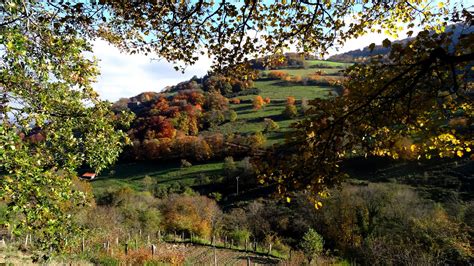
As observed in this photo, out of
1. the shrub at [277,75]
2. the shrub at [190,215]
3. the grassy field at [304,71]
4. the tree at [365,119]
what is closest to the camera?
the tree at [365,119]

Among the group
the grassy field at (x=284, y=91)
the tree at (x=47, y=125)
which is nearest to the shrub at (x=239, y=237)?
the tree at (x=47, y=125)

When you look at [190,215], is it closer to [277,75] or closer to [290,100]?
[290,100]

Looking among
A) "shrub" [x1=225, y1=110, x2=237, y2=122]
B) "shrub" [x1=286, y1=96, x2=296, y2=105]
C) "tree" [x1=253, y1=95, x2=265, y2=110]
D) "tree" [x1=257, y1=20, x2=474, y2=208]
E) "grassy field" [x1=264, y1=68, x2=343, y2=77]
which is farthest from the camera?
"grassy field" [x1=264, y1=68, x2=343, y2=77]

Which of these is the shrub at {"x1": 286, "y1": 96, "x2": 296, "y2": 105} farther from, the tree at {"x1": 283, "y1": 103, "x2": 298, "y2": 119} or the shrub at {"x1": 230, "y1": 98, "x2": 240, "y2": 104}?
the shrub at {"x1": 230, "y1": 98, "x2": 240, "y2": 104}

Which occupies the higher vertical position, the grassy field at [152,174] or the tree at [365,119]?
the tree at [365,119]

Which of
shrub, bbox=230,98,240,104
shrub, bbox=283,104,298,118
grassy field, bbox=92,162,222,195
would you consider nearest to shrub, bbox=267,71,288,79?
shrub, bbox=230,98,240,104

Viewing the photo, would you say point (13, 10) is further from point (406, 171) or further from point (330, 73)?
point (330, 73)

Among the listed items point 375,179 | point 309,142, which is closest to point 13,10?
point 309,142

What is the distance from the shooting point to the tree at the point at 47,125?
17.7 ft

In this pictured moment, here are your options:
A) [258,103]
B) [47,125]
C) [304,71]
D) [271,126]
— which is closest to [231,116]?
[258,103]

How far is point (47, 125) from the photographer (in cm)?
743

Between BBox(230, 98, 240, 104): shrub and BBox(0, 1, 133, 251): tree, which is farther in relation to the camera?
BBox(230, 98, 240, 104): shrub

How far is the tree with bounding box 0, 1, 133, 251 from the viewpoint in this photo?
5.38 metres

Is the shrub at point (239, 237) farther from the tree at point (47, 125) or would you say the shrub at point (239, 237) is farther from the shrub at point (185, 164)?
the shrub at point (185, 164)
